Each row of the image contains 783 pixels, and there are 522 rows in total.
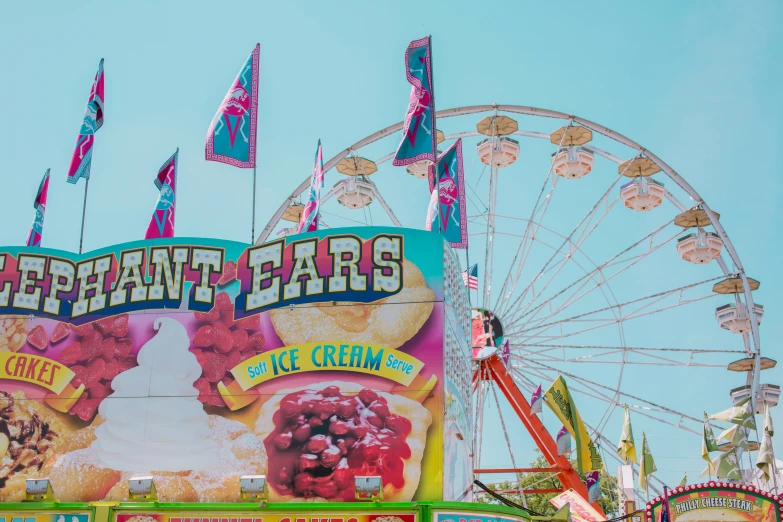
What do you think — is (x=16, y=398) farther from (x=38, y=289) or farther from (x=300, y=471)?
(x=300, y=471)

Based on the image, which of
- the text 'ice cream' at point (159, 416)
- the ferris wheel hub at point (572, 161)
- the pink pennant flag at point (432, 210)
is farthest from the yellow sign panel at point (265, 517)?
the ferris wheel hub at point (572, 161)

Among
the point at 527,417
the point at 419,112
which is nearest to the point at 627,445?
the point at 527,417

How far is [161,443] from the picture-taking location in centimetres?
1641

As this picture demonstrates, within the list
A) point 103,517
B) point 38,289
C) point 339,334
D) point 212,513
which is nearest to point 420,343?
point 339,334

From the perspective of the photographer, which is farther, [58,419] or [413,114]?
[413,114]

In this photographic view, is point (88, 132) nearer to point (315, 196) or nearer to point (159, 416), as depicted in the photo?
point (315, 196)

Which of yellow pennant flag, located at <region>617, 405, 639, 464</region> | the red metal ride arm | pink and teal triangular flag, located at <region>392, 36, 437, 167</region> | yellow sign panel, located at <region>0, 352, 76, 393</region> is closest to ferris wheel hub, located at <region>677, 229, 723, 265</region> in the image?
yellow pennant flag, located at <region>617, 405, 639, 464</region>

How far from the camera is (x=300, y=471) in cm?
1578

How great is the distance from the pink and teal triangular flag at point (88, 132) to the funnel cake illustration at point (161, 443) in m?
5.71

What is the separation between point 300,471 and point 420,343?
9.41 feet

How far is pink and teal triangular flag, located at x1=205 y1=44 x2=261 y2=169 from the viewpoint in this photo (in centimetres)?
1896

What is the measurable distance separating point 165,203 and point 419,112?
6.16 metres

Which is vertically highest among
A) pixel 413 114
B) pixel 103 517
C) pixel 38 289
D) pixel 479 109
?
pixel 479 109

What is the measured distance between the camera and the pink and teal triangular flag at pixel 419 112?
18922 mm
